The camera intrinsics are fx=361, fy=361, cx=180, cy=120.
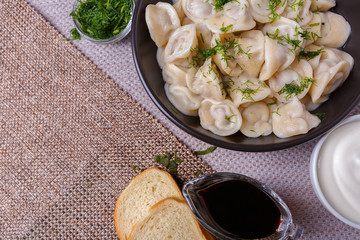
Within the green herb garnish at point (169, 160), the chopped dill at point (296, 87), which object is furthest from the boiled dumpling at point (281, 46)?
the green herb garnish at point (169, 160)

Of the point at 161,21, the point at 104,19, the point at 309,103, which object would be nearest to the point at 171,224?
the point at 309,103

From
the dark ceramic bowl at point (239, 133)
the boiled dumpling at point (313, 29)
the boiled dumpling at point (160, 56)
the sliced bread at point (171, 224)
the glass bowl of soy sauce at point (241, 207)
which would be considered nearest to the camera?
the dark ceramic bowl at point (239, 133)

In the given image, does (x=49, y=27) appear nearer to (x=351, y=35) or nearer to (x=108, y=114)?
(x=108, y=114)

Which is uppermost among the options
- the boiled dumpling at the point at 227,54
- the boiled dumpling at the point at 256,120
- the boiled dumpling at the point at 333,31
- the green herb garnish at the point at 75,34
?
the boiled dumpling at the point at 333,31

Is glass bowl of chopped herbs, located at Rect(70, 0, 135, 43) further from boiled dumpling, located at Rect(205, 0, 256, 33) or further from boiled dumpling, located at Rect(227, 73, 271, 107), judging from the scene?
boiled dumpling, located at Rect(227, 73, 271, 107)

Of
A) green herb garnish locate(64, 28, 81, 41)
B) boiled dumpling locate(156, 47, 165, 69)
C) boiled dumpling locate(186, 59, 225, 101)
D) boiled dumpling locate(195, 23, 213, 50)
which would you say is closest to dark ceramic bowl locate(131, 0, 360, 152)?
boiled dumpling locate(156, 47, 165, 69)

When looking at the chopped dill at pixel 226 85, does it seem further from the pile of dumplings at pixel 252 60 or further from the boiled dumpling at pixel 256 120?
the boiled dumpling at pixel 256 120

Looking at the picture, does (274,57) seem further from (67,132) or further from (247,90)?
(67,132)
